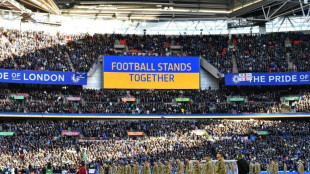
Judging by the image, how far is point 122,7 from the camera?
6650 centimetres

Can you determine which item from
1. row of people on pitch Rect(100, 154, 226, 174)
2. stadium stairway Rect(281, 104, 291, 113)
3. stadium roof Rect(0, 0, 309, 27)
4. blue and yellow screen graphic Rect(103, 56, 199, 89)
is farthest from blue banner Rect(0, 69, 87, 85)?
stadium stairway Rect(281, 104, 291, 113)

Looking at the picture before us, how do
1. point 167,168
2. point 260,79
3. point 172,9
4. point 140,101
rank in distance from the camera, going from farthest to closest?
point 172,9
point 260,79
point 140,101
point 167,168

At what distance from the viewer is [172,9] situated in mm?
66812

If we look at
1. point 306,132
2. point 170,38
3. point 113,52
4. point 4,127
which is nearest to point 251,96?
point 306,132

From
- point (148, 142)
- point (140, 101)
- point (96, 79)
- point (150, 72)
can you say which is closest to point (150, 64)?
point (150, 72)

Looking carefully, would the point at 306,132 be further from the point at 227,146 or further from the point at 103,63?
the point at 103,63

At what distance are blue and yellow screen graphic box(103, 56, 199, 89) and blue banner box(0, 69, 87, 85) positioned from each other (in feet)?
14.4

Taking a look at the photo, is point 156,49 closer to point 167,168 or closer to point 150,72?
point 150,72

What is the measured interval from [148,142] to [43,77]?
55.3ft

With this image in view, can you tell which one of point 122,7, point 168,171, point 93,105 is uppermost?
point 122,7

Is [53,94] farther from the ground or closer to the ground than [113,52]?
closer to the ground

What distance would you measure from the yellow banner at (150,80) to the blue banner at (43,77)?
440 cm

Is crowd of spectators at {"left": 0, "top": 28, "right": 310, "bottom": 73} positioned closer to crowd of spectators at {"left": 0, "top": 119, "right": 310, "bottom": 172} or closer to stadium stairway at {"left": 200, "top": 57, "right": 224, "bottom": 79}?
stadium stairway at {"left": 200, "top": 57, "right": 224, "bottom": 79}

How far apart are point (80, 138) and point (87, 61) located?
1369 cm
